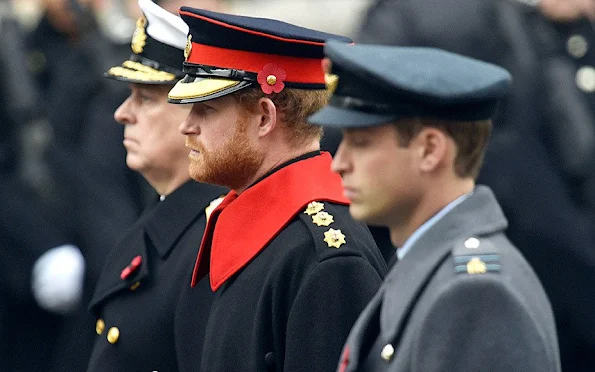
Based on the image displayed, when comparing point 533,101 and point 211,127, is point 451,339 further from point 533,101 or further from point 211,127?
point 533,101

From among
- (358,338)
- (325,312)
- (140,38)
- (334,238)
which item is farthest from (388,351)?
(140,38)

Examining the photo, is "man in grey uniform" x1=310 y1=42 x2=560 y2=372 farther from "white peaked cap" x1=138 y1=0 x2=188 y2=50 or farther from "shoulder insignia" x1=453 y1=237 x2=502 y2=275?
"white peaked cap" x1=138 y1=0 x2=188 y2=50

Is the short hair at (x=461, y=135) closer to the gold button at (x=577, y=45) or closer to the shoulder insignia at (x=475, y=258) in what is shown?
the shoulder insignia at (x=475, y=258)

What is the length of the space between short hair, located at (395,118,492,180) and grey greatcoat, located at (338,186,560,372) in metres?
0.08

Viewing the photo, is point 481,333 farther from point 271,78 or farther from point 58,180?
point 58,180

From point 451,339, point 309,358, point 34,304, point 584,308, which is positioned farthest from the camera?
point 34,304

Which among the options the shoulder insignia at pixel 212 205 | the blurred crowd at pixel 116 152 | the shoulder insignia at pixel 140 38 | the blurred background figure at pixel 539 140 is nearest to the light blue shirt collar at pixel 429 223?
the blurred crowd at pixel 116 152

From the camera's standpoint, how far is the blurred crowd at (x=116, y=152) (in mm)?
7758

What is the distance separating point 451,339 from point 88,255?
5.78 metres

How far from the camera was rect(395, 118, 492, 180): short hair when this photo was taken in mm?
3846

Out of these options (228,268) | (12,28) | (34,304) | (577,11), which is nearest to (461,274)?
(228,268)

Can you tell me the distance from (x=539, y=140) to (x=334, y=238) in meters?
3.54

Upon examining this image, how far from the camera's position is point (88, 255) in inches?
364

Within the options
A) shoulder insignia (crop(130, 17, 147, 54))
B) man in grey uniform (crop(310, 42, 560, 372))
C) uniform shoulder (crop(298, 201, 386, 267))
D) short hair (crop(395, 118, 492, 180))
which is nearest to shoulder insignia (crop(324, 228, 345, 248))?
uniform shoulder (crop(298, 201, 386, 267))
